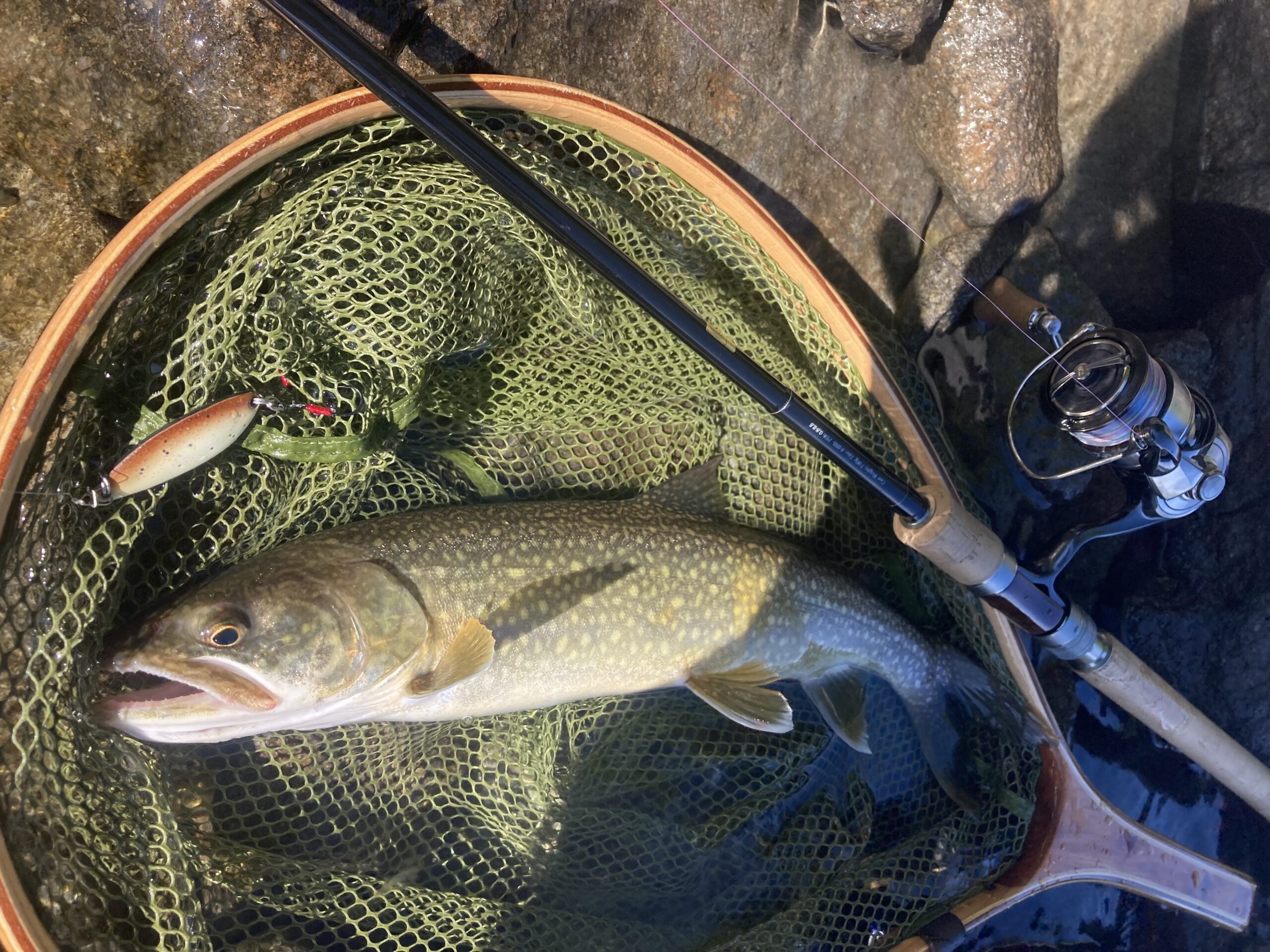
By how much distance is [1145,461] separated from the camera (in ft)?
9.64

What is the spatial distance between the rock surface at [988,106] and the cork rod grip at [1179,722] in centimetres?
223

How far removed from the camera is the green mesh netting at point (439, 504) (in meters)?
2.15

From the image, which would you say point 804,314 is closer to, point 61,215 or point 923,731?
point 923,731

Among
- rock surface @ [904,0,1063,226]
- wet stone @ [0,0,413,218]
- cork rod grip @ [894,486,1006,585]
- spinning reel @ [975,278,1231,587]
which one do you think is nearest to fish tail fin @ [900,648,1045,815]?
spinning reel @ [975,278,1231,587]

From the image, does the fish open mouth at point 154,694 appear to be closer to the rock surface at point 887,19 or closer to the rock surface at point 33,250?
the rock surface at point 33,250

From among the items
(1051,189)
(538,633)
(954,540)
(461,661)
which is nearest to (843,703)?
(954,540)

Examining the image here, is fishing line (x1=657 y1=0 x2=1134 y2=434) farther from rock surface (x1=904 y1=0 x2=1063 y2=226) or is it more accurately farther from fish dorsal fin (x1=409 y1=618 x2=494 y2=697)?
fish dorsal fin (x1=409 y1=618 x2=494 y2=697)

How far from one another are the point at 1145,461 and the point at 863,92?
2.24 meters

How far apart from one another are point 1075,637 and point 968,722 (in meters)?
0.58

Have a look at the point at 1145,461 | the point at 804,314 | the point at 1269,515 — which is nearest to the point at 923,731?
the point at 1145,461

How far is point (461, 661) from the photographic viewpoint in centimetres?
237

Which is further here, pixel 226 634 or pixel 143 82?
pixel 143 82

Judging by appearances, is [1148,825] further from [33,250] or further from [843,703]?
[33,250]

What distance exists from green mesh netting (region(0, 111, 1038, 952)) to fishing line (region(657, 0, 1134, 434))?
75 cm
